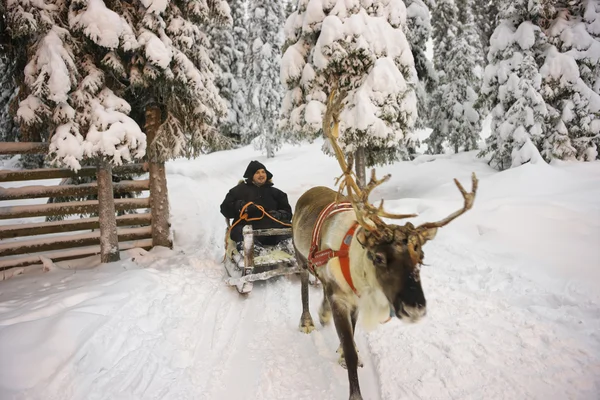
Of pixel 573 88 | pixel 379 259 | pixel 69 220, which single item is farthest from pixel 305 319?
pixel 573 88

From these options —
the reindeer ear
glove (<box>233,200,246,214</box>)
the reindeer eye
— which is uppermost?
the reindeer ear

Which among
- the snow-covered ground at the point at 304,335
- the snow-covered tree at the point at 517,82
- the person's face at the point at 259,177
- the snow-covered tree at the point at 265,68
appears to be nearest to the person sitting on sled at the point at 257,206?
the person's face at the point at 259,177

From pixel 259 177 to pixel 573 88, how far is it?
1209 cm

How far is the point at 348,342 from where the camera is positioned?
9.48ft

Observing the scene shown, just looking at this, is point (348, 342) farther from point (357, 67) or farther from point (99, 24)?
point (357, 67)

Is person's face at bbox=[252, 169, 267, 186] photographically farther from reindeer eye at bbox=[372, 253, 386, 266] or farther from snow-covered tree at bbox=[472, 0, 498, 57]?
snow-covered tree at bbox=[472, 0, 498, 57]

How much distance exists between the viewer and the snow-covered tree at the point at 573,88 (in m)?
11.2

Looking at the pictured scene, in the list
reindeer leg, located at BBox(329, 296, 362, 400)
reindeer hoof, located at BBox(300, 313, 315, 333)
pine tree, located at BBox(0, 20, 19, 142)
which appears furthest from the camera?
pine tree, located at BBox(0, 20, 19, 142)

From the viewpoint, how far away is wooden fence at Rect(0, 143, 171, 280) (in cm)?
586

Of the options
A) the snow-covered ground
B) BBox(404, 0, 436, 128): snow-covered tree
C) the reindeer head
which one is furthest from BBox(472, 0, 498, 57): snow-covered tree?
the reindeer head

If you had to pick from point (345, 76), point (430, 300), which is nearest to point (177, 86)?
point (345, 76)

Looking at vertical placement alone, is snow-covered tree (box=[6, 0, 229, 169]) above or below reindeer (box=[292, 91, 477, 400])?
above

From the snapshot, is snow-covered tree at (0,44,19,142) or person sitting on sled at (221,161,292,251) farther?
person sitting on sled at (221,161,292,251)

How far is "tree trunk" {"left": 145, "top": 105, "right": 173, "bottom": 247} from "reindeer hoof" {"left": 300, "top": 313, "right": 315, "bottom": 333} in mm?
4348
